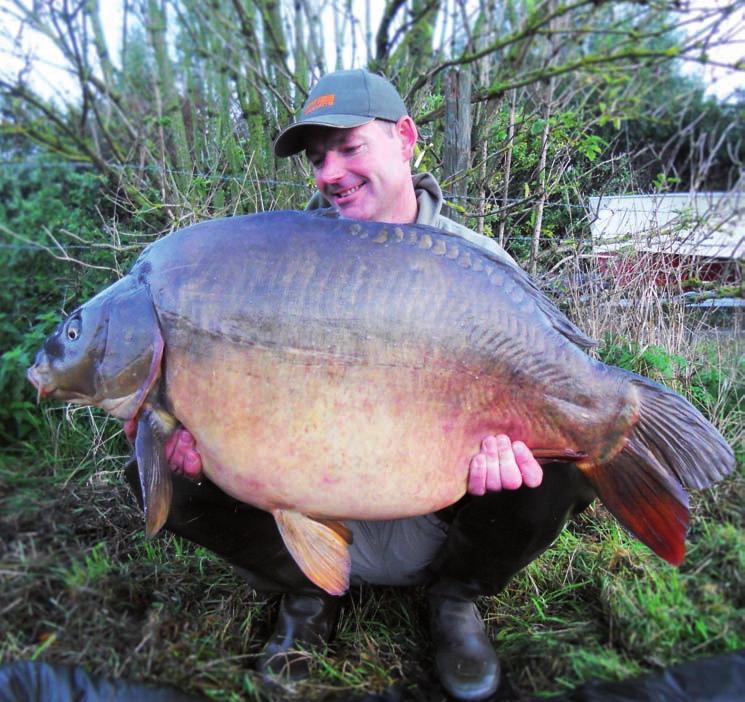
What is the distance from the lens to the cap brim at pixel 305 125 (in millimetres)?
1633

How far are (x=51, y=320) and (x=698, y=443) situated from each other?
1.87 metres

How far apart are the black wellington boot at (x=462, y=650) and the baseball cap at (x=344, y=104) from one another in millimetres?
1234

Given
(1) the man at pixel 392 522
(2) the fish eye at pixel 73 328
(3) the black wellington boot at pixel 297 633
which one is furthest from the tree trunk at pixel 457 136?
(3) the black wellington boot at pixel 297 633

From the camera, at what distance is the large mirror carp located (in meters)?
1.26

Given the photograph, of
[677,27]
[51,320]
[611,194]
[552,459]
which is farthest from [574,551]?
[51,320]

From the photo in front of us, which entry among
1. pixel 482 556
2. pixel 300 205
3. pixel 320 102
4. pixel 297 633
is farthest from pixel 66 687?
pixel 300 205

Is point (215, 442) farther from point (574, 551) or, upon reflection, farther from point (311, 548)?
point (574, 551)

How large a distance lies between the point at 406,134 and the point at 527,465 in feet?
3.25

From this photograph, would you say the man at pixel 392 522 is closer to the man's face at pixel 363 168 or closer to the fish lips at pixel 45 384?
the man's face at pixel 363 168

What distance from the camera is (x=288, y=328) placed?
126 cm

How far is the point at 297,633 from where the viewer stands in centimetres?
152

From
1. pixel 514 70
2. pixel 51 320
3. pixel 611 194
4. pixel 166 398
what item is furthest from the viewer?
pixel 611 194

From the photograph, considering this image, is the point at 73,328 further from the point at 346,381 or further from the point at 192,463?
the point at 346,381

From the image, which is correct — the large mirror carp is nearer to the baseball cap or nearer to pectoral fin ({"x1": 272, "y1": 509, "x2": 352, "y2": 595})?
pectoral fin ({"x1": 272, "y1": 509, "x2": 352, "y2": 595})
